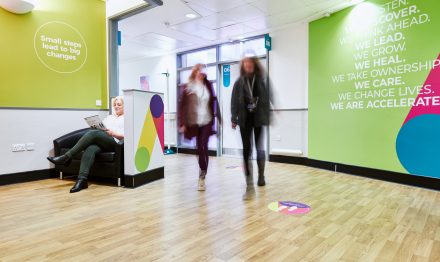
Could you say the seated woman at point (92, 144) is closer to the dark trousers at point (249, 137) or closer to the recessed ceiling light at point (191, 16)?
the dark trousers at point (249, 137)

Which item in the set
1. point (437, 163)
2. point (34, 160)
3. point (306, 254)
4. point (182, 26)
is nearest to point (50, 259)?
point (306, 254)

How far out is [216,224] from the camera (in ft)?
7.51

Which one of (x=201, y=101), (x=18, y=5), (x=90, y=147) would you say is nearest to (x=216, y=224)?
(x=201, y=101)

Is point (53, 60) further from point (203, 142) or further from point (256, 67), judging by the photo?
point (256, 67)

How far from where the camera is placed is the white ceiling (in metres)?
4.51

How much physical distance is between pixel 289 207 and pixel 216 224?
0.81 metres

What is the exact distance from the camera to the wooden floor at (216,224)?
1.79 m

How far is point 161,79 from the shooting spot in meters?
8.13

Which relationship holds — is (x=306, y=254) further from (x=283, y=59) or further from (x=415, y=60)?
(x=283, y=59)

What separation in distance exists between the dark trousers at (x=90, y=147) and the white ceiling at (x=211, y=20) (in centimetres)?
235

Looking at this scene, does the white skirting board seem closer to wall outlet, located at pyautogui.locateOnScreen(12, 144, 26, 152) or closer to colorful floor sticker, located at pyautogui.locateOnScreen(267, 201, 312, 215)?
colorful floor sticker, located at pyautogui.locateOnScreen(267, 201, 312, 215)

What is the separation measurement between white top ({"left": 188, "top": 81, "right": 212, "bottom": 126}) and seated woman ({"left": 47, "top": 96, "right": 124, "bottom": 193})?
3.56ft

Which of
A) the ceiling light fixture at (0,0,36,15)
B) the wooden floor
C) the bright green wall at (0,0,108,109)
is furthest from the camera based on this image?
the bright green wall at (0,0,108,109)

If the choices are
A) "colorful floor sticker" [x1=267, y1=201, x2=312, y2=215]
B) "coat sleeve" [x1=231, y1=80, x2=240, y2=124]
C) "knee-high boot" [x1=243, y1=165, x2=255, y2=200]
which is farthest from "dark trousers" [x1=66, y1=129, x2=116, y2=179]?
"colorful floor sticker" [x1=267, y1=201, x2=312, y2=215]
